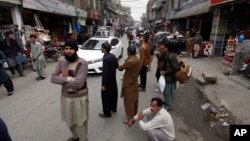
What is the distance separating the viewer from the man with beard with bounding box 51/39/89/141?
2516 millimetres

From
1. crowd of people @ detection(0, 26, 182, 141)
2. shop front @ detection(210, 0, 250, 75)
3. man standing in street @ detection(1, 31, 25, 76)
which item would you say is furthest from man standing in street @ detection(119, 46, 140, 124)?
shop front @ detection(210, 0, 250, 75)

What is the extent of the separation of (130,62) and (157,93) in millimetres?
2675

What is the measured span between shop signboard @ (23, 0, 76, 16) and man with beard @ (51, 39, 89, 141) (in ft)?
26.2

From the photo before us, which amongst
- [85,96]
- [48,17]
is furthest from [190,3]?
[85,96]

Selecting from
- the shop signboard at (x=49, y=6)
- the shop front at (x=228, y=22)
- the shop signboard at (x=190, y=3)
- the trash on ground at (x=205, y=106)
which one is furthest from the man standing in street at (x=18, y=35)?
the shop signboard at (x=190, y=3)

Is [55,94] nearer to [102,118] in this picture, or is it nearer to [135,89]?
[102,118]

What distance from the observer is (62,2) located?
14148mm

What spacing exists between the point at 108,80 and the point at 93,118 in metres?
1.02

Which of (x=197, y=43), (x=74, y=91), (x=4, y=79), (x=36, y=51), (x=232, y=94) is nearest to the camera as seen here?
(x=74, y=91)

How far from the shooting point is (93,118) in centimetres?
407

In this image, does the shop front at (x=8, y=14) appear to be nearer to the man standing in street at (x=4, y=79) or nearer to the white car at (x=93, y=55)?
the man standing in street at (x=4, y=79)

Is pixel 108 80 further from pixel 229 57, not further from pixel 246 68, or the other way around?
pixel 229 57

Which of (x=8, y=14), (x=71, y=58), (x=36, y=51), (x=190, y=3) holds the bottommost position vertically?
(x=36, y=51)

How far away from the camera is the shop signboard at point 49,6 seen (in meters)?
9.25
